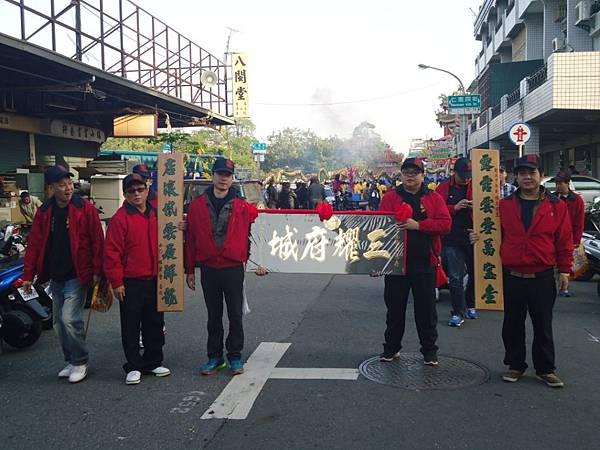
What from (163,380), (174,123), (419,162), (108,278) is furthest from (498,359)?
(174,123)

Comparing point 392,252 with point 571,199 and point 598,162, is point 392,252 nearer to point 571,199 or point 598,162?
point 571,199

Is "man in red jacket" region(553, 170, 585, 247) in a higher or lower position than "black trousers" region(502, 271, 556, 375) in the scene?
higher

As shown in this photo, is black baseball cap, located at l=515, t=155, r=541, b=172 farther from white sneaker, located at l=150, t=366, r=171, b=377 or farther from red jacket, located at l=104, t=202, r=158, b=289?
white sneaker, located at l=150, t=366, r=171, b=377

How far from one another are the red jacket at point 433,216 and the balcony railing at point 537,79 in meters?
13.2

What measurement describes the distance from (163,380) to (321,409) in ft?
4.81

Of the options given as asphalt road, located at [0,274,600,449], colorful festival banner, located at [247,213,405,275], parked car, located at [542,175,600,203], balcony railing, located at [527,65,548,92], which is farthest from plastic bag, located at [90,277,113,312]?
balcony railing, located at [527,65,548,92]

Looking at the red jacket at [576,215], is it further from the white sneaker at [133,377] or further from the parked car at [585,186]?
the parked car at [585,186]

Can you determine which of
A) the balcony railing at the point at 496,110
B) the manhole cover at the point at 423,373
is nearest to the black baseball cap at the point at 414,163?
the manhole cover at the point at 423,373

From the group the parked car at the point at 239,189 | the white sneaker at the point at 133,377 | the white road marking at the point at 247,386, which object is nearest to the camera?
the white road marking at the point at 247,386

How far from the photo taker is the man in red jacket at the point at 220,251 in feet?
15.8

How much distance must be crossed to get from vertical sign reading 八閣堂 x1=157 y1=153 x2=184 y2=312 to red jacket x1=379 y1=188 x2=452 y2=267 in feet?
5.84

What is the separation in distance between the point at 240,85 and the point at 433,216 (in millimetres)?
20257

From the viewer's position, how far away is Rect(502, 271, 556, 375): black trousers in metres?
4.60

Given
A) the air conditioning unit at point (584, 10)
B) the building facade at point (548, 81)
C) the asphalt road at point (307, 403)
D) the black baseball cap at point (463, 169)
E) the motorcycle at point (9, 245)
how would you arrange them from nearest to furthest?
the asphalt road at point (307, 403) < the black baseball cap at point (463, 169) < the motorcycle at point (9, 245) < the building facade at point (548, 81) < the air conditioning unit at point (584, 10)
